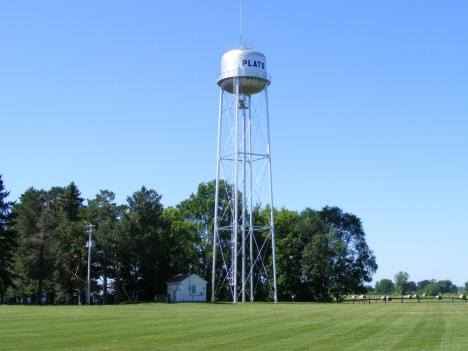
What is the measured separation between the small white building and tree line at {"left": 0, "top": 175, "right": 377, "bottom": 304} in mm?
3151

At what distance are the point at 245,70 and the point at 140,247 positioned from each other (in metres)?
20.4

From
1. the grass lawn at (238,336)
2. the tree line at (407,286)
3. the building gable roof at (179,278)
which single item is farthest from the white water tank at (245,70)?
the tree line at (407,286)

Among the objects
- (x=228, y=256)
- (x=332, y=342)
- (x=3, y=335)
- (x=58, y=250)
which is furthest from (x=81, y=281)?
(x=332, y=342)

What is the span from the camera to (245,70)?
51062mm

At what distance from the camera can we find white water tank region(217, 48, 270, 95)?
51.0m

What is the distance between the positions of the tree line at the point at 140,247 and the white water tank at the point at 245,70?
1149cm

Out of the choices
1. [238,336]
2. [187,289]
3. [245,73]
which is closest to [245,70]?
[245,73]

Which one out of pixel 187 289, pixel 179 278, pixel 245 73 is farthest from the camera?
pixel 179 278

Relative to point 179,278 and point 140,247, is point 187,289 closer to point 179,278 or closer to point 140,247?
point 179,278

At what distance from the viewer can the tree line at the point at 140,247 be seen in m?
56.4

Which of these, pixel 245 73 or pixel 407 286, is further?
pixel 407 286

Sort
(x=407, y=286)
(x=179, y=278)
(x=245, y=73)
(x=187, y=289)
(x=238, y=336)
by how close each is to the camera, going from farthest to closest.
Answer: (x=407, y=286) < (x=179, y=278) < (x=187, y=289) < (x=245, y=73) < (x=238, y=336)

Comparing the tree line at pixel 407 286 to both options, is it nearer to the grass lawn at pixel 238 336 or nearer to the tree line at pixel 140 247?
the tree line at pixel 140 247

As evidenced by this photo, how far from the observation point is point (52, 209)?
63375mm
